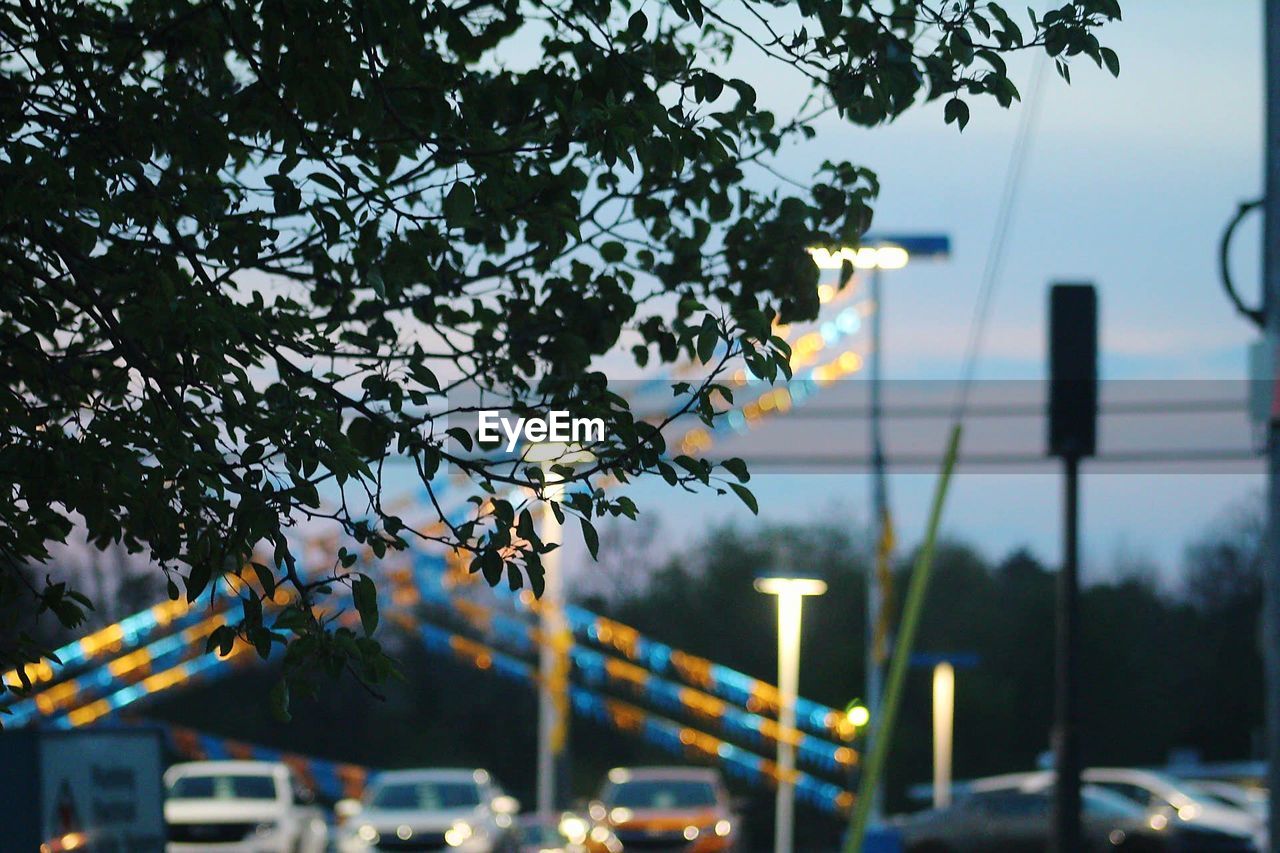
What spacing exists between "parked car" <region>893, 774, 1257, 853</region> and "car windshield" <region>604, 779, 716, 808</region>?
3426 mm

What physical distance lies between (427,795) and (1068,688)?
13526 mm

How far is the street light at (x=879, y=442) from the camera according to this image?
71.8ft

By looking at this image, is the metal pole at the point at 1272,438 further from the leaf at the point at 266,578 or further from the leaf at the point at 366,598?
the leaf at the point at 266,578

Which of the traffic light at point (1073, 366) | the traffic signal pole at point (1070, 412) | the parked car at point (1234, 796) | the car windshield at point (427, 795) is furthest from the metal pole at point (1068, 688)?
the parked car at point (1234, 796)

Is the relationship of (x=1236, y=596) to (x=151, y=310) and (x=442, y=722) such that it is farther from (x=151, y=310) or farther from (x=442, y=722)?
(x=151, y=310)

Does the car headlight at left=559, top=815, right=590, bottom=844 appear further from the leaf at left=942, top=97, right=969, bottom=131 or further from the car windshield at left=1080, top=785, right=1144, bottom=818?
the leaf at left=942, top=97, right=969, bottom=131

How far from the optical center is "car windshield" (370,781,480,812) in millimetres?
25531

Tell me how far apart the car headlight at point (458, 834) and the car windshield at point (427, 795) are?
69 centimetres

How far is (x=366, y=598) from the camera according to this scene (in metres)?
5.65

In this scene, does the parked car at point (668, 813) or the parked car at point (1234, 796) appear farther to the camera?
the parked car at point (1234, 796)

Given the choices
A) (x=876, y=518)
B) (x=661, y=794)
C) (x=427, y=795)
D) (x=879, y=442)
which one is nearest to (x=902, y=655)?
(x=879, y=442)

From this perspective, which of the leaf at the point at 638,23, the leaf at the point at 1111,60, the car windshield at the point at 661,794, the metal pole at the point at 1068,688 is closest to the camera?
the leaf at the point at 1111,60

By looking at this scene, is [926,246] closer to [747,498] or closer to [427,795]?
[427,795]

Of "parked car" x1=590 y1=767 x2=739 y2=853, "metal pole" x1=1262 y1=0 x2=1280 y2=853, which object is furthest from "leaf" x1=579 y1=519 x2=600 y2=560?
"parked car" x1=590 y1=767 x2=739 y2=853
